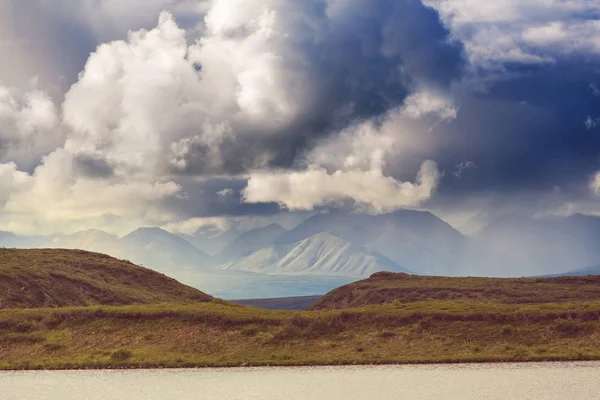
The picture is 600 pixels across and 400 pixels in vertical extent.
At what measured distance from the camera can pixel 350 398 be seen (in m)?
47.9

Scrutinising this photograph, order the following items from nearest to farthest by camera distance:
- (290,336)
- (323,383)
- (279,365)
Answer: (323,383)
(279,365)
(290,336)

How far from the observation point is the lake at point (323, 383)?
4925cm

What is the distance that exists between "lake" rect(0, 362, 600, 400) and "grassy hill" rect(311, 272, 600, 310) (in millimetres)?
96925

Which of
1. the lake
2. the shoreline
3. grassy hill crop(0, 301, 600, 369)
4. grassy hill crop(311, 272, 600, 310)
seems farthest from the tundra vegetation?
grassy hill crop(311, 272, 600, 310)

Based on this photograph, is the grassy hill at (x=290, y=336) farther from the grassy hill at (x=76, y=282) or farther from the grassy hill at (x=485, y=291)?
the grassy hill at (x=485, y=291)

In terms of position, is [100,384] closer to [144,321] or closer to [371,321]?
[144,321]

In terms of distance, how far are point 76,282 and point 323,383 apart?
4245 inches

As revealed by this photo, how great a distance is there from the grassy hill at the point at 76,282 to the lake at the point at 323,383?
69.3 meters

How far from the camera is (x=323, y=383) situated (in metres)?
55.9

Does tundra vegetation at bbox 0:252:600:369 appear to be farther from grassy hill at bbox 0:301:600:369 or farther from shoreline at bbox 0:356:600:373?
shoreline at bbox 0:356:600:373

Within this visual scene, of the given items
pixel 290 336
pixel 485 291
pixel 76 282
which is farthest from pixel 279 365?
pixel 485 291

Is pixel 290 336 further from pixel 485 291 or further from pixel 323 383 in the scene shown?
pixel 485 291

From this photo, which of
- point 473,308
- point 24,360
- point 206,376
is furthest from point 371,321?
point 24,360

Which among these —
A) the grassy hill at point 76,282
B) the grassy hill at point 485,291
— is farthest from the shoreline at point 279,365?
the grassy hill at point 485,291
